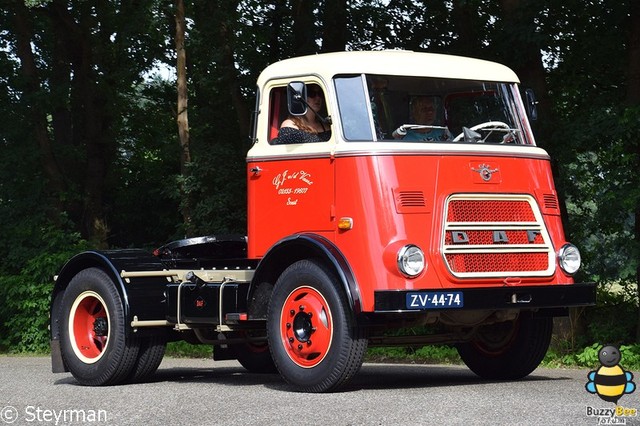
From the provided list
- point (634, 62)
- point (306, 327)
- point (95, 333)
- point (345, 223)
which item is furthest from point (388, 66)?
point (634, 62)

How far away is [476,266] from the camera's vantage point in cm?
1149

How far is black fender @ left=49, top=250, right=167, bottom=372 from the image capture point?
13055 millimetres

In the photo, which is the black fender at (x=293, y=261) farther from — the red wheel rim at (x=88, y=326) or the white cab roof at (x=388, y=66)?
the red wheel rim at (x=88, y=326)

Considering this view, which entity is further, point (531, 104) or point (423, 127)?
point (531, 104)

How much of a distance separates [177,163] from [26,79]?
13.8 ft

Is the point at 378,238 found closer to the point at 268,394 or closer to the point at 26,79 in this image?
the point at 268,394

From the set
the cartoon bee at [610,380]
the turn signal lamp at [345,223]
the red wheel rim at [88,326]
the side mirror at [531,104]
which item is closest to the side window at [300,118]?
the turn signal lamp at [345,223]

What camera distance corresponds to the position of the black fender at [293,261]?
11117mm

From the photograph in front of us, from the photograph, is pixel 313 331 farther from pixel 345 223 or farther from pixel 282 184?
pixel 282 184

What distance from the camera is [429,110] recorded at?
12258 mm

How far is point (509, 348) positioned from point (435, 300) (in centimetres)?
213

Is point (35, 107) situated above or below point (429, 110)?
above

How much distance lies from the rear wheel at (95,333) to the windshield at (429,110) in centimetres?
317

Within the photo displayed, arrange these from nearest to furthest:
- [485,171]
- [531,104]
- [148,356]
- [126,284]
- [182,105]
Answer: [485,171] → [531,104] → [126,284] → [148,356] → [182,105]
